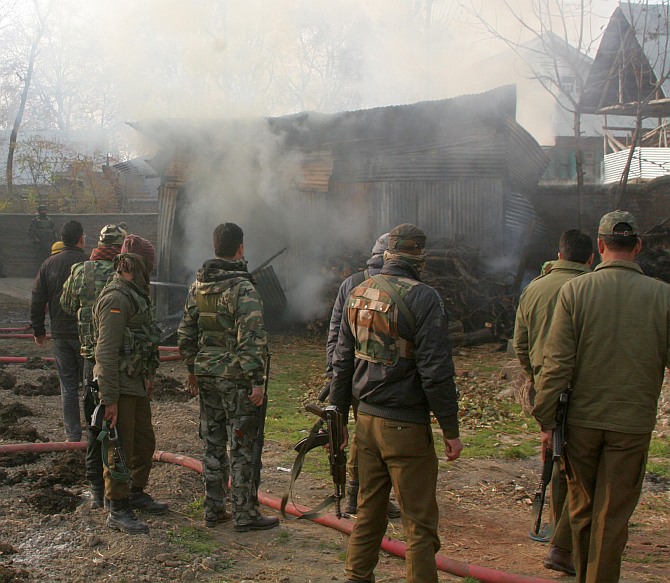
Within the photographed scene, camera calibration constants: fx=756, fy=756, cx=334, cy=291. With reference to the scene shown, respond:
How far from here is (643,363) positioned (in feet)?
11.7

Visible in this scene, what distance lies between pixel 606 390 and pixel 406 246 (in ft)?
3.90

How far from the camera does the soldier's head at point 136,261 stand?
194 inches

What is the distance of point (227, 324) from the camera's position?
473 centimetres

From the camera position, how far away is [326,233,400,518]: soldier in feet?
15.4

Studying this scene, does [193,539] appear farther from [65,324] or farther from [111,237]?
[65,324]

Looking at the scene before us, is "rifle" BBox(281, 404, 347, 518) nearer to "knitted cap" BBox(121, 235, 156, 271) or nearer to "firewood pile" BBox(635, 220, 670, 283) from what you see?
"knitted cap" BBox(121, 235, 156, 271)

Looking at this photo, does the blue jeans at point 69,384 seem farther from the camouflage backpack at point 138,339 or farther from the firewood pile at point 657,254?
the firewood pile at point 657,254

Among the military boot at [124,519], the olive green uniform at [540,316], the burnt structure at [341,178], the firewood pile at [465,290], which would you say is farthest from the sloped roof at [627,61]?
the military boot at [124,519]

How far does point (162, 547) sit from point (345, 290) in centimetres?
186

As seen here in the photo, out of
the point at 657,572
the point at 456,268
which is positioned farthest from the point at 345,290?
the point at 456,268

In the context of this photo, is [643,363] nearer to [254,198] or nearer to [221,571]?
[221,571]

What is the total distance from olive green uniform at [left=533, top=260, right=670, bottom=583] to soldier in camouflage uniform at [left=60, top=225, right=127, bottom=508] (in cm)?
293

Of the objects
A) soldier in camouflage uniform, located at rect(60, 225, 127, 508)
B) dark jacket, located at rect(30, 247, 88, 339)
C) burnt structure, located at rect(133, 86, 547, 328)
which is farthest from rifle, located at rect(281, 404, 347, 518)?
burnt structure, located at rect(133, 86, 547, 328)

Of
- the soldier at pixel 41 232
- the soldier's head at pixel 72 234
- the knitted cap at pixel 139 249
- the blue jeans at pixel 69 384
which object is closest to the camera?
the knitted cap at pixel 139 249
